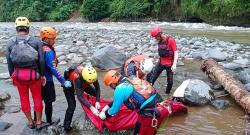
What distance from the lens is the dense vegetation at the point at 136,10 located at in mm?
23952

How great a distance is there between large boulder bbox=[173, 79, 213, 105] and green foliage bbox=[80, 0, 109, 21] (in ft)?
94.8

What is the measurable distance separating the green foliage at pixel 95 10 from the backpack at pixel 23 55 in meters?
30.5

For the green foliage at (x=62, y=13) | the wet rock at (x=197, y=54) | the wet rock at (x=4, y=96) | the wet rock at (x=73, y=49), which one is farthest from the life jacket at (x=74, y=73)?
the green foliage at (x=62, y=13)

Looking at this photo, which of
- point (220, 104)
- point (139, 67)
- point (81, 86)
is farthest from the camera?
point (220, 104)

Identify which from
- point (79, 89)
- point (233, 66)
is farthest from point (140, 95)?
point (233, 66)

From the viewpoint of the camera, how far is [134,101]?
4.81 m

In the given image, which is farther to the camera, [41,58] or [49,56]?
[49,56]

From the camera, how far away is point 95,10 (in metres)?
35.6

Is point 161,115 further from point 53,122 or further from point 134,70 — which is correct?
point 53,122

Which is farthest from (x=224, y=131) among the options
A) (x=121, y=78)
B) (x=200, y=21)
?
(x=200, y=21)

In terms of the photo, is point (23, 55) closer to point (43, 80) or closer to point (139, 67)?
point (43, 80)

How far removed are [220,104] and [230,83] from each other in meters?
0.80

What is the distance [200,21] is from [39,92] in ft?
74.4

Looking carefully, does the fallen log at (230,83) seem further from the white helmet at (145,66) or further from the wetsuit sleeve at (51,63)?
the wetsuit sleeve at (51,63)
